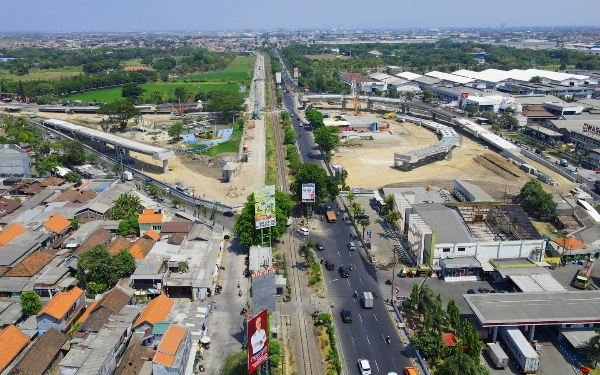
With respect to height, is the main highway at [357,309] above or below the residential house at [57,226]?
below

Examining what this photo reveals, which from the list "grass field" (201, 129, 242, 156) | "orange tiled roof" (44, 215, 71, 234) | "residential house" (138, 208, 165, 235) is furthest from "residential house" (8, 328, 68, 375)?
"grass field" (201, 129, 242, 156)

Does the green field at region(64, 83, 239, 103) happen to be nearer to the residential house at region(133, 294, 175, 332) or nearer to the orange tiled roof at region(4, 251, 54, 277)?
the orange tiled roof at region(4, 251, 54, 277)

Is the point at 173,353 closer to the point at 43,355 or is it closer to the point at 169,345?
the point at 169,345

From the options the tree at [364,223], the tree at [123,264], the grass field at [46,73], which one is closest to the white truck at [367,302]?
the tree at [364,223]

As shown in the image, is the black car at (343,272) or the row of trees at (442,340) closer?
the row of trees at (442,340)

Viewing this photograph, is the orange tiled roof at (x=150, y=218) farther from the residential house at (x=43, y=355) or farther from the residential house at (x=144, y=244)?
the residential house at (x=43, y=355)

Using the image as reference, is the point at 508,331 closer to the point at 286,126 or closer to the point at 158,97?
the point at 286,126
